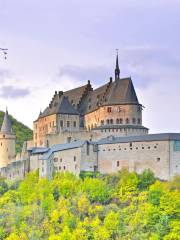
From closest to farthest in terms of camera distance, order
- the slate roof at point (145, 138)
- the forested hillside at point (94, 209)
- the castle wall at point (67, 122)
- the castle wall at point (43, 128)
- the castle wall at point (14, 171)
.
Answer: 1. the forested hillside at point (94, 209)
2. the slate roof at point (145, 138)
3. the castle wall at point (14, 171)
4. the castle wall at point (67, 122)
5. the castle wall at point (43, 128)

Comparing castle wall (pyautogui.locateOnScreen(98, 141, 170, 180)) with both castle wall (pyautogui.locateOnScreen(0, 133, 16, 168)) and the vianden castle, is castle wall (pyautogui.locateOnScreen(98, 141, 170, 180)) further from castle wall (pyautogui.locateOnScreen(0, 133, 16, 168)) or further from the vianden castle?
castle wall (pyautogui.locateOnScreen(0, 133, 16, 168))

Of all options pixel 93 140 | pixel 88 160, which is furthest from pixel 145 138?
pixel 93 140

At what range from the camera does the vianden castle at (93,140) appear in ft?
243

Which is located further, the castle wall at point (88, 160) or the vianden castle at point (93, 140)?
the castle wall at point (88, 160)

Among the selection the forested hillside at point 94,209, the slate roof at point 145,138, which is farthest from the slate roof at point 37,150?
the slate roof at point 145,138

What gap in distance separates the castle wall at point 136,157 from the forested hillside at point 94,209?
65 cm

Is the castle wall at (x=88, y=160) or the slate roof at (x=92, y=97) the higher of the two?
the slate roof at (x=92, y=97)

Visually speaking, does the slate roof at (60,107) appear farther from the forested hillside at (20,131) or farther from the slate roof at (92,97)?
the forested hillside at (20,131)

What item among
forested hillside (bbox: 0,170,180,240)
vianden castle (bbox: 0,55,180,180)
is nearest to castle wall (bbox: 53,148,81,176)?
vianden castle (bbox: 0,55,180,180)

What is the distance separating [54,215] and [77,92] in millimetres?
20668

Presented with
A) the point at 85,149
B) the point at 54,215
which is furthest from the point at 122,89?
the point at 54,215

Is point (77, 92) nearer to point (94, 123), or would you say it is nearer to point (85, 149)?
point (94, 123)

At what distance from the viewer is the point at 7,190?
8100 cm

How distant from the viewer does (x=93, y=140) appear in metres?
80.2
